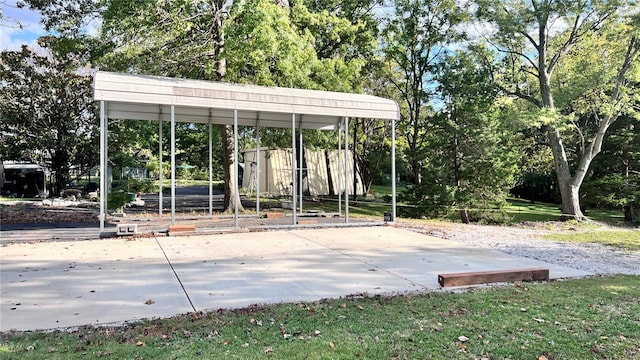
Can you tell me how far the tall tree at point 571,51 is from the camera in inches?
552

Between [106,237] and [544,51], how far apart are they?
15431mm

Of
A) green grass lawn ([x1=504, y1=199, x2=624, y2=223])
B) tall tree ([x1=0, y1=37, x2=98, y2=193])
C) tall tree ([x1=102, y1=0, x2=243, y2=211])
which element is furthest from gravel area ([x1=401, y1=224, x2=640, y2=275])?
tall tree ([x1=0, y1=37, x2=98, y2=193])

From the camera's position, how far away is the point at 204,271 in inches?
228

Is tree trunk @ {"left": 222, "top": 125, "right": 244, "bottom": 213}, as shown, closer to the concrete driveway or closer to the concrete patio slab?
the concrete driveway

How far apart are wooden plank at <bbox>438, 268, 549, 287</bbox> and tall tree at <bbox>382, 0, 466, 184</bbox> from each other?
10.4m

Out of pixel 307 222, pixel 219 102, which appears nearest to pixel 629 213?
pixel 307 222

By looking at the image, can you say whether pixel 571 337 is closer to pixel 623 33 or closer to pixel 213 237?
pixel 213 237

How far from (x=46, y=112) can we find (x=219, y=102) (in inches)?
521

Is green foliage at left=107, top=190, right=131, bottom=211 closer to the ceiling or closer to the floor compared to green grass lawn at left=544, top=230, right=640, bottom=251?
closer to the ceiling

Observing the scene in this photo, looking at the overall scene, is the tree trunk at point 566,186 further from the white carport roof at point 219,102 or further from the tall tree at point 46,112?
the tall tree at point 46,112

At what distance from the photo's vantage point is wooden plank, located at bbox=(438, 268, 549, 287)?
5199 millimetres

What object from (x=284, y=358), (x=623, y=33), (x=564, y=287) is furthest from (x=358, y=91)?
(x=284, y=358)

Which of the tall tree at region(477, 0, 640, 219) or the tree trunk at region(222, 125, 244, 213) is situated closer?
the tree trunk at region(222, 125, 244, 213)

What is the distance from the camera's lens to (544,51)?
15.4 metres
